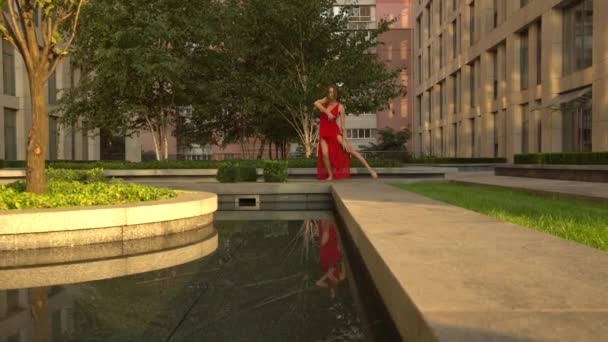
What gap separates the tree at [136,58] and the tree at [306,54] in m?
2.25

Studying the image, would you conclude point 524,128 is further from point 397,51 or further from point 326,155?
point 397,51

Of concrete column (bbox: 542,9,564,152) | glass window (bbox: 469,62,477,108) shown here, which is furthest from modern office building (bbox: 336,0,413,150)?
concrete column (bbox: 542,9,564,152)

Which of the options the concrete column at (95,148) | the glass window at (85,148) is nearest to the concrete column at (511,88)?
the concrete column at (95,148)

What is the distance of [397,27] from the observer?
71.9 metres

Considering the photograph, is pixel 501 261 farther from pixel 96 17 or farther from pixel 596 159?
pixel 96 17

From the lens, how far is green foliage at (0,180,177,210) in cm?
708

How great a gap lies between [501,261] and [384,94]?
20.7m

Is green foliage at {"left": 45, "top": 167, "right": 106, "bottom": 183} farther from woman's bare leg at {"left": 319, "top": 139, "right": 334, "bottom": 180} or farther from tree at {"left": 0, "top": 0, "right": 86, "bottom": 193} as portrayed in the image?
woman's bare leg at {"left": 319, "top": 139, "right": 334, "bottom": 180}

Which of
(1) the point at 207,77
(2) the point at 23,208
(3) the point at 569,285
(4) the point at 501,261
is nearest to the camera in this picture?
(3) the point at 569,285

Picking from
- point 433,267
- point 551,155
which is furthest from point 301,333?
point 551,155

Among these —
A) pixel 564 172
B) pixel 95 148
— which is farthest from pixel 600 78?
pixel 95 148

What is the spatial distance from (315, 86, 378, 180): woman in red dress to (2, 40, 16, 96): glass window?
25837 mm

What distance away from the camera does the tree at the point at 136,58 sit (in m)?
20.1

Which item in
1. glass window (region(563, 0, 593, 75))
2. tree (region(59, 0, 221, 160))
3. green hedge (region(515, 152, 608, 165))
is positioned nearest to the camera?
green hedge (region(515, 152, 608, 165))
